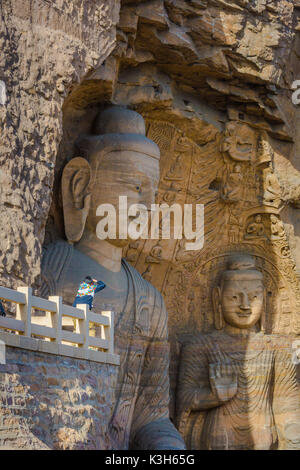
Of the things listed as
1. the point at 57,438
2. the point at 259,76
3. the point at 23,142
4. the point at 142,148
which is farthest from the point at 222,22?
the point at 57,438

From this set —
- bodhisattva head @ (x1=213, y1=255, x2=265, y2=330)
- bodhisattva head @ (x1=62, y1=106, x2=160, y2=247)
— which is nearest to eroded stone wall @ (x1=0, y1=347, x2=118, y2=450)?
bodhisattva head @ (x1=62, y1=106, x2=160, y2=247)

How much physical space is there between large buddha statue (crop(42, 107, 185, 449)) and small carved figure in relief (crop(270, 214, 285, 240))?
157cm

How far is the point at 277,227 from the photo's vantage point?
9.07 meters

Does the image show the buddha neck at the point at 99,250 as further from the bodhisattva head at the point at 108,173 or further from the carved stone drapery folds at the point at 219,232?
the carved stone drapery folds at the point at 219,232

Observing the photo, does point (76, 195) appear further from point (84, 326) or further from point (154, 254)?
point (84, 326)

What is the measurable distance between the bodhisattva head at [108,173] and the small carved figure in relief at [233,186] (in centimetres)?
124

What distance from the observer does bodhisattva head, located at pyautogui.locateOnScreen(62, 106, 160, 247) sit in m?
7.68

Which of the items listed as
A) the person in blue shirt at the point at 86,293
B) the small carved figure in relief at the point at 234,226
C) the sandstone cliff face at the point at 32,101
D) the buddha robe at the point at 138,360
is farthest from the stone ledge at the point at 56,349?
the small carved figure in relief at the point at 234,226

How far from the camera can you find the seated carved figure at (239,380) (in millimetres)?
8844

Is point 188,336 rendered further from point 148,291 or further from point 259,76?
point 259,76

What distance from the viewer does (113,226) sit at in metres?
7.75

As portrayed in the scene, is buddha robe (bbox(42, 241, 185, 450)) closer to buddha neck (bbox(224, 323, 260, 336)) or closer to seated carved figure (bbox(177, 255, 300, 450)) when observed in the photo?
seated carved figure (bbox(177, 255, 300, 450))

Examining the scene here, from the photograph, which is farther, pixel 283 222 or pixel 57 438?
pixel 283 222

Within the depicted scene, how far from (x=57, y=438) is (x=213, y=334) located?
3.85 metres
